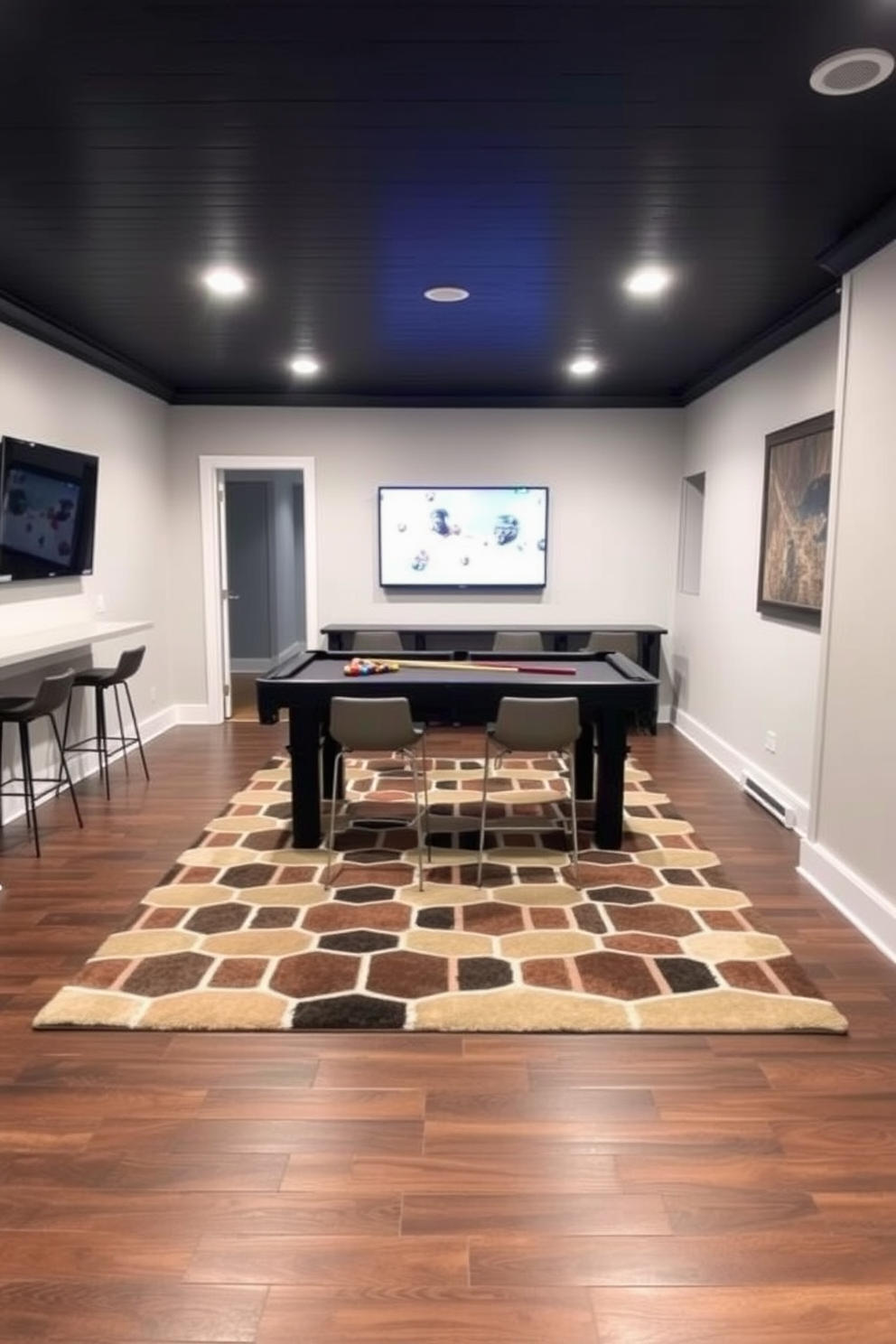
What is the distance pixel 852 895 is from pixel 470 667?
2211 mm

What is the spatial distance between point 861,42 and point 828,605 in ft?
7.31

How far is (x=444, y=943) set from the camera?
3.32 meters

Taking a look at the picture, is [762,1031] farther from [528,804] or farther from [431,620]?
[431,620]

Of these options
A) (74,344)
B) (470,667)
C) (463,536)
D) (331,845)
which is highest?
(74,344)

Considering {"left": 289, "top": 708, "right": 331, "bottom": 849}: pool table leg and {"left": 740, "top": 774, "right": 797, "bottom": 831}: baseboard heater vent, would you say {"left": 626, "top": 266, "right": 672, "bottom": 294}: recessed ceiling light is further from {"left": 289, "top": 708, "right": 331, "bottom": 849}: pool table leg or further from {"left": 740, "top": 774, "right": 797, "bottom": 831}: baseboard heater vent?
{"left": 740, "top": 774, "right": 797, "bottom": 831}: baseboard heater vent

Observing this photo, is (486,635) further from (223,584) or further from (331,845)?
(331,845)

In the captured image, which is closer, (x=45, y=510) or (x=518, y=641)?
(x=45, y=510)

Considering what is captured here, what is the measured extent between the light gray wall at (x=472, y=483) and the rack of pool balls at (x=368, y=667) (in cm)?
268

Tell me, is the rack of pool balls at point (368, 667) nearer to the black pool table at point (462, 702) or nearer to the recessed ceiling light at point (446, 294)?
the black pool table at point (462, 702)

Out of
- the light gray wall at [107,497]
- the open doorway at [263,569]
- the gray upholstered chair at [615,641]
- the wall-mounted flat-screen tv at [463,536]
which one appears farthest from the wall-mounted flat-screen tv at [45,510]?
the gray upholstered chair at [615,641]

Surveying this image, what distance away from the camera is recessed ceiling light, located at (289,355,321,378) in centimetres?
588

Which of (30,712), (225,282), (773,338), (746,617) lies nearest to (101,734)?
(30,712)

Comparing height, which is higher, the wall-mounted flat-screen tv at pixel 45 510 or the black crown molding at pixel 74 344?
the black crown molding at pixel 74 344

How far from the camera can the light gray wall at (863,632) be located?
3316 mm
